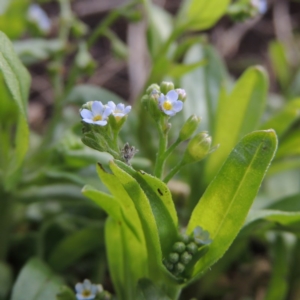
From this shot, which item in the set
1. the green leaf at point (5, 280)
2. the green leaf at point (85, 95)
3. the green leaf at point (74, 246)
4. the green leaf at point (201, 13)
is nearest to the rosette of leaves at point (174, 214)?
the green leaf at point (74, 246)

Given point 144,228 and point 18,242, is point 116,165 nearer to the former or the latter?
point 144,228

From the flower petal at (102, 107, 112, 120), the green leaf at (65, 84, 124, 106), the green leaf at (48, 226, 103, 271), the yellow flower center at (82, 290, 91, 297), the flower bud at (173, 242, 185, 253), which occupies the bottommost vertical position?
the green leaf at (48, 226, 103, 271)

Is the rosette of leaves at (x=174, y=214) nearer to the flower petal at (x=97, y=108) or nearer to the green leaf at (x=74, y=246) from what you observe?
the flower petal at (x=97, y=108)

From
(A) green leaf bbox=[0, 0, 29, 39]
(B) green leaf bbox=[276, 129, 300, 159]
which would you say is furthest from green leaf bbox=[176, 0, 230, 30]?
(A) green leaf bbox=[0, 0, 29, 39]

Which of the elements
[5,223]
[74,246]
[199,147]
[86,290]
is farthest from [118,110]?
[5,223]

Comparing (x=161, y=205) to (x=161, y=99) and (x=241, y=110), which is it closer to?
(x=161, y=99)

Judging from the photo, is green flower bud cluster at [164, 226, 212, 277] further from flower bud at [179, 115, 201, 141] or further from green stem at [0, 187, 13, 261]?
green stem at [0, 187, 13, 261]

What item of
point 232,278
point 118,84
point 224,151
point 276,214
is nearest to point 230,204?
point 276,214
